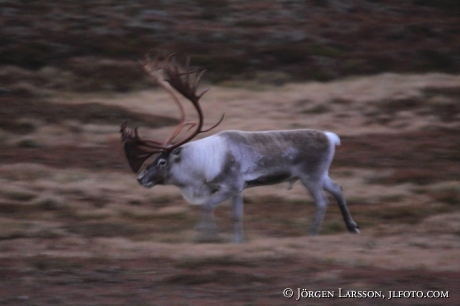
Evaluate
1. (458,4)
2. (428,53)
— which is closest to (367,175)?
(428,53)

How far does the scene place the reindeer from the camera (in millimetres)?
9273

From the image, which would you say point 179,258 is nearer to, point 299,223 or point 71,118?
point 299,223

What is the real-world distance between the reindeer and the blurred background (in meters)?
0.53

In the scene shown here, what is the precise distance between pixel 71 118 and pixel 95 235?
9.74 meters

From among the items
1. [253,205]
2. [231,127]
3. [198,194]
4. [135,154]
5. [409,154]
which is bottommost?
[231,127]

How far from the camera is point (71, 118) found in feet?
61.6

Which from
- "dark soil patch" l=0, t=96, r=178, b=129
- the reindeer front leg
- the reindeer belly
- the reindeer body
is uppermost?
the reindeer body

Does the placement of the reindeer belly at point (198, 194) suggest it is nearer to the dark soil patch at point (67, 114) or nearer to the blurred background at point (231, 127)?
the blurred background at point (231, 127)

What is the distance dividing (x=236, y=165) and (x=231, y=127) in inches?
397

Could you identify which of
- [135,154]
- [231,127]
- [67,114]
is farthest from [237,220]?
[67,114]

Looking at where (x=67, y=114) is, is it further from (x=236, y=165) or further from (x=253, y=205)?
(x=236, y=165)

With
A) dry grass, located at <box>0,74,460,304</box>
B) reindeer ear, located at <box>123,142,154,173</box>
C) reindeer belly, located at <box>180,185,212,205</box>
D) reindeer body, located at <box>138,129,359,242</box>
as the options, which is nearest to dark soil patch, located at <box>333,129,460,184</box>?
dry grass, located at <box>0,74,460,304</box>

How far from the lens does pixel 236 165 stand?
927 cm

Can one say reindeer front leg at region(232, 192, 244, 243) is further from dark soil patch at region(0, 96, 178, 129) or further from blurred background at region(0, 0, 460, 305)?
dark soil patch at region(0, 96, 178, 129)
